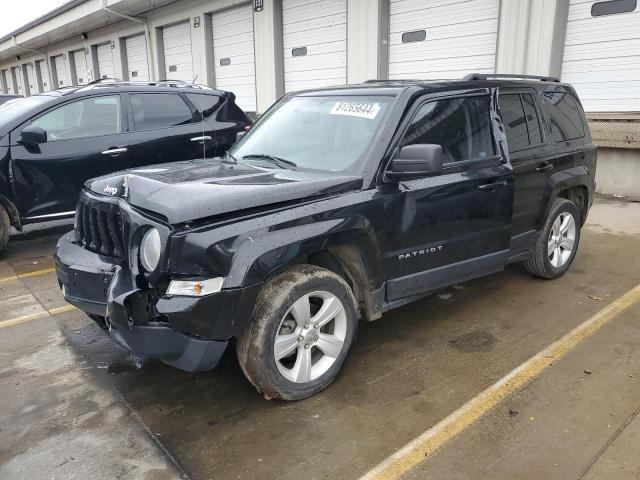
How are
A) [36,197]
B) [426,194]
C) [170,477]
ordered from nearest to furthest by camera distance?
[170,477] < [426,194] < [36,197]

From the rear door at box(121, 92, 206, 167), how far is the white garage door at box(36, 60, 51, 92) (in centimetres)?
2654

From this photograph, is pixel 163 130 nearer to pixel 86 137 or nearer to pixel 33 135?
pixel 86 137

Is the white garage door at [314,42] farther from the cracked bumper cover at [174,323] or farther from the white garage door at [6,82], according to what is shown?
the white garage door at [6,82]

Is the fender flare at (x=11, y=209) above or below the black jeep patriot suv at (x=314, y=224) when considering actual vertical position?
below

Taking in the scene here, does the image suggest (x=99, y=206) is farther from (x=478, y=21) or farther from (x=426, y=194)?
(x=478, y=21)

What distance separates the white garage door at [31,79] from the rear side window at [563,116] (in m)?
33.1

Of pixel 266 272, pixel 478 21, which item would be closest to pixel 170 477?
pixel 266 272

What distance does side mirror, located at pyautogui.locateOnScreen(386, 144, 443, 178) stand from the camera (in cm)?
316

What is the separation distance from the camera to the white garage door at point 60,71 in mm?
27109

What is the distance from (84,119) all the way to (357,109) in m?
4.02

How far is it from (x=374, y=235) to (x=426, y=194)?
53 centimetres

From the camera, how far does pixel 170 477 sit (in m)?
2.46

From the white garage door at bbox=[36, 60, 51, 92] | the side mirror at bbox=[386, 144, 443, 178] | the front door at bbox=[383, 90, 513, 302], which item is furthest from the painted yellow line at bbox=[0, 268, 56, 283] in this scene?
the white garage door at bbox=[36, 60, 51, 92]

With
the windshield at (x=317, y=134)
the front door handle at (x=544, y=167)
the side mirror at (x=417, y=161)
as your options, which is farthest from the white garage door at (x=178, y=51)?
the side mirror at (x=417, y=161)
